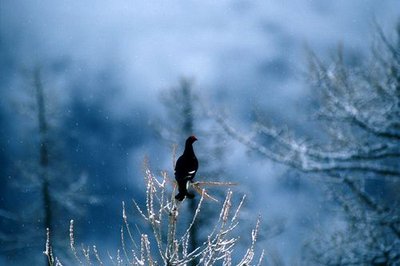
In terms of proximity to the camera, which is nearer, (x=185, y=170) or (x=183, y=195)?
(x=183, y=195)

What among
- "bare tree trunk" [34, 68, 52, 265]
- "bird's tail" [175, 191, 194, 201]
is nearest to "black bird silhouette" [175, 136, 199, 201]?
"bird's tail" [175, 191, 194, 201]

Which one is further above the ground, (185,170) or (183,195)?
(185,170)

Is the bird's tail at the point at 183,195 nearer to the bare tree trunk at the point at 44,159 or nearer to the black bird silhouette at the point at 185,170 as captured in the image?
the black bird silhouette at the point at 185,170

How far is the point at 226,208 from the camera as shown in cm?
436

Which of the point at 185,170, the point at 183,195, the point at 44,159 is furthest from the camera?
the point at 44,159

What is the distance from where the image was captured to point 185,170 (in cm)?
456

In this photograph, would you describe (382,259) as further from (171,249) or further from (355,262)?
(171,249)

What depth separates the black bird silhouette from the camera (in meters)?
4.44

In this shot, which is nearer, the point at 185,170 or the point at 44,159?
the point at 185,170

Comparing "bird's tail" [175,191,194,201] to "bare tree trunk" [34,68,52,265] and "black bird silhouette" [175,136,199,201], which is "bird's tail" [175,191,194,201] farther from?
"bare tree trunk" [34,68,52,265]

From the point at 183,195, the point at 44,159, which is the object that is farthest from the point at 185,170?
the point at 44,159

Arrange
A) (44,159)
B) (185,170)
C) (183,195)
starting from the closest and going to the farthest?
(183,195), (185,170), (44,159)

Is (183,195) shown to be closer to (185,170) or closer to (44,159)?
(185,170)

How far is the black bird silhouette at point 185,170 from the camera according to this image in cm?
444
